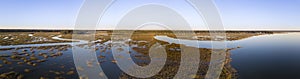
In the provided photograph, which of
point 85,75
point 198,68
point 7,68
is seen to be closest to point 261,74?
point 198,68

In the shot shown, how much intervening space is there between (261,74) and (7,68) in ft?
Answer: 61.8

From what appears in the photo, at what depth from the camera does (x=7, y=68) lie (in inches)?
639

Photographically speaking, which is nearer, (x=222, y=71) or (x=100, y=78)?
(x=100, y=78)

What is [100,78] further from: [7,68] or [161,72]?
[7,68]

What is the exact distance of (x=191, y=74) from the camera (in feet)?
46.3

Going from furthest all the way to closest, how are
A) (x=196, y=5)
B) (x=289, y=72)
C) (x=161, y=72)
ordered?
(x=289, y=72)
(x=161, y=72)
(x=196, y=5)

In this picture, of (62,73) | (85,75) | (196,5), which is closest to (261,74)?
(196,5)

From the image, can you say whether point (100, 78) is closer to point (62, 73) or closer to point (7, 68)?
point (62, 73)

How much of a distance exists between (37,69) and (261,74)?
16.4 metres

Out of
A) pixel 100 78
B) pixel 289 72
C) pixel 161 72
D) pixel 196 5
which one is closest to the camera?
pixel 196 5

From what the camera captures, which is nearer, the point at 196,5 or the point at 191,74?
the point at 196,5

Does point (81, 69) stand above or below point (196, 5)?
below

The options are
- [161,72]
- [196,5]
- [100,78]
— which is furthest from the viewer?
[161,72]

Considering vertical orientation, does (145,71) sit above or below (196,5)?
below
